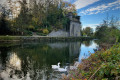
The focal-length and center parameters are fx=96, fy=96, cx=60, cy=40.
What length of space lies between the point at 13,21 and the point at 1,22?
3.54 metres

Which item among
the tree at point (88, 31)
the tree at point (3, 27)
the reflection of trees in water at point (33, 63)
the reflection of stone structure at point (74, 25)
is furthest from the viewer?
the tree at point (88, 31)

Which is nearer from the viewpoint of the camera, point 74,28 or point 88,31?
point 74,28

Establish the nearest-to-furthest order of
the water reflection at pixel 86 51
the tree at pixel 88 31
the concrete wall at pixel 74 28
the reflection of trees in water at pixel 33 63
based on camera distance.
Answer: the reflection of trees in water at pixel 33 63
the water reflection at pixel 86 51
the concrete wall at pixel 74 28
the tree at pixel 88 31

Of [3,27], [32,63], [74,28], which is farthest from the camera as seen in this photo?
[74,28]

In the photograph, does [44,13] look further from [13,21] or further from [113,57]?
[113,57]

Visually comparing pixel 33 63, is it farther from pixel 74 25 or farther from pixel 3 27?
pixel 74 25

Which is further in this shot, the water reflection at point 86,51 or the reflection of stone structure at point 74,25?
the reflection of stone structure at point 74,25

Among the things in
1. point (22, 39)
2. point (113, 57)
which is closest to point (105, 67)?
point (113, 57)

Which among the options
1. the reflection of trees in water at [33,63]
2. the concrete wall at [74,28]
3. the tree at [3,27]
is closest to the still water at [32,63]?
the reflection of trees in water at [33,63]

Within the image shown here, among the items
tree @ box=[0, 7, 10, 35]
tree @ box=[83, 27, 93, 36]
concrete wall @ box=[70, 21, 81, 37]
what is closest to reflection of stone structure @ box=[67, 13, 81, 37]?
concrete wall @ box=[70, 21, 81, 37]

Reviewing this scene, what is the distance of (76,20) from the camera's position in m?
47.8

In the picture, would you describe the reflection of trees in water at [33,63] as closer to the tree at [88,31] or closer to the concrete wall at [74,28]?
the concrete wall at [74,28]

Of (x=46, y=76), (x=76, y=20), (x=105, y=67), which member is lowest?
(x=46, y=76)

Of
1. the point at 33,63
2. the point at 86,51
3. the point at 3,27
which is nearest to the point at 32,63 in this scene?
the point at 33,63
